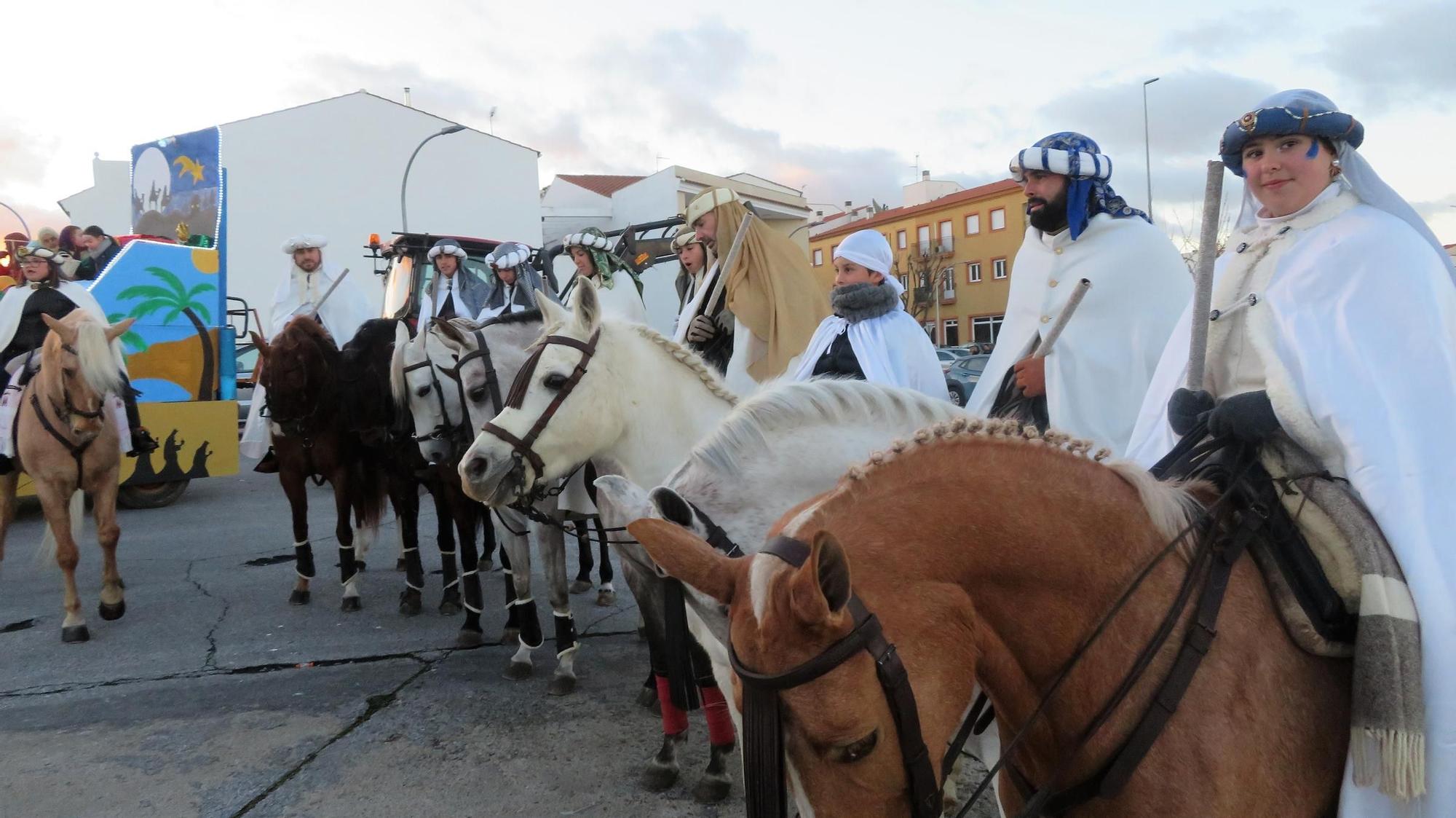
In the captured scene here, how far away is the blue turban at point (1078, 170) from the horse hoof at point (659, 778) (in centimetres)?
274

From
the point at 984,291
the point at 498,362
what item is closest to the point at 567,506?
the point at 498,362

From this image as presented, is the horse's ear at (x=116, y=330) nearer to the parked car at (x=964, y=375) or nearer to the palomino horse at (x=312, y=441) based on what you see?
the palomino horse at (x=312, y=441)

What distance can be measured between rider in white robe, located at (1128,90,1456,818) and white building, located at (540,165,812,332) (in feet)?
44.2

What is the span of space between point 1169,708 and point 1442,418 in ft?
2.61

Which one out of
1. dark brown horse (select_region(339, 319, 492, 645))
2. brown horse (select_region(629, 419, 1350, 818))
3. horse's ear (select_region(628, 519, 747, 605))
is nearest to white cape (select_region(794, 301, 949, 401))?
brown horse (select_region(629, 419, 1350, 818))

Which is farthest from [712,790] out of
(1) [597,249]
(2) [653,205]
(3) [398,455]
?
(2) [653,205]

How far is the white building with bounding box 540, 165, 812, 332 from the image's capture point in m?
17.8

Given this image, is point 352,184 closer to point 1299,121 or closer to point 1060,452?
point 1299,121

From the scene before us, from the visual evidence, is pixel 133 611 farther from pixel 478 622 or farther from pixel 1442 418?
pixel 1442 418

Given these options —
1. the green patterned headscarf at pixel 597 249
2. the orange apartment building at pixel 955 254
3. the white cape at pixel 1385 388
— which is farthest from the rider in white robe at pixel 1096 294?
the orange apartment building at pixel 955 254

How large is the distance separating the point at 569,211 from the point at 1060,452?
131 ft

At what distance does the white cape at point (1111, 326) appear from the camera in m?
3.14

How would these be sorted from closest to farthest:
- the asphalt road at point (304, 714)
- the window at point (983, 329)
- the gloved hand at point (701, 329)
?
the asphalt road at point (304, 714) → the gloved hand at point (701, 329) → the window at point (983, 329)

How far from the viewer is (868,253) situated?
3.78 meters
